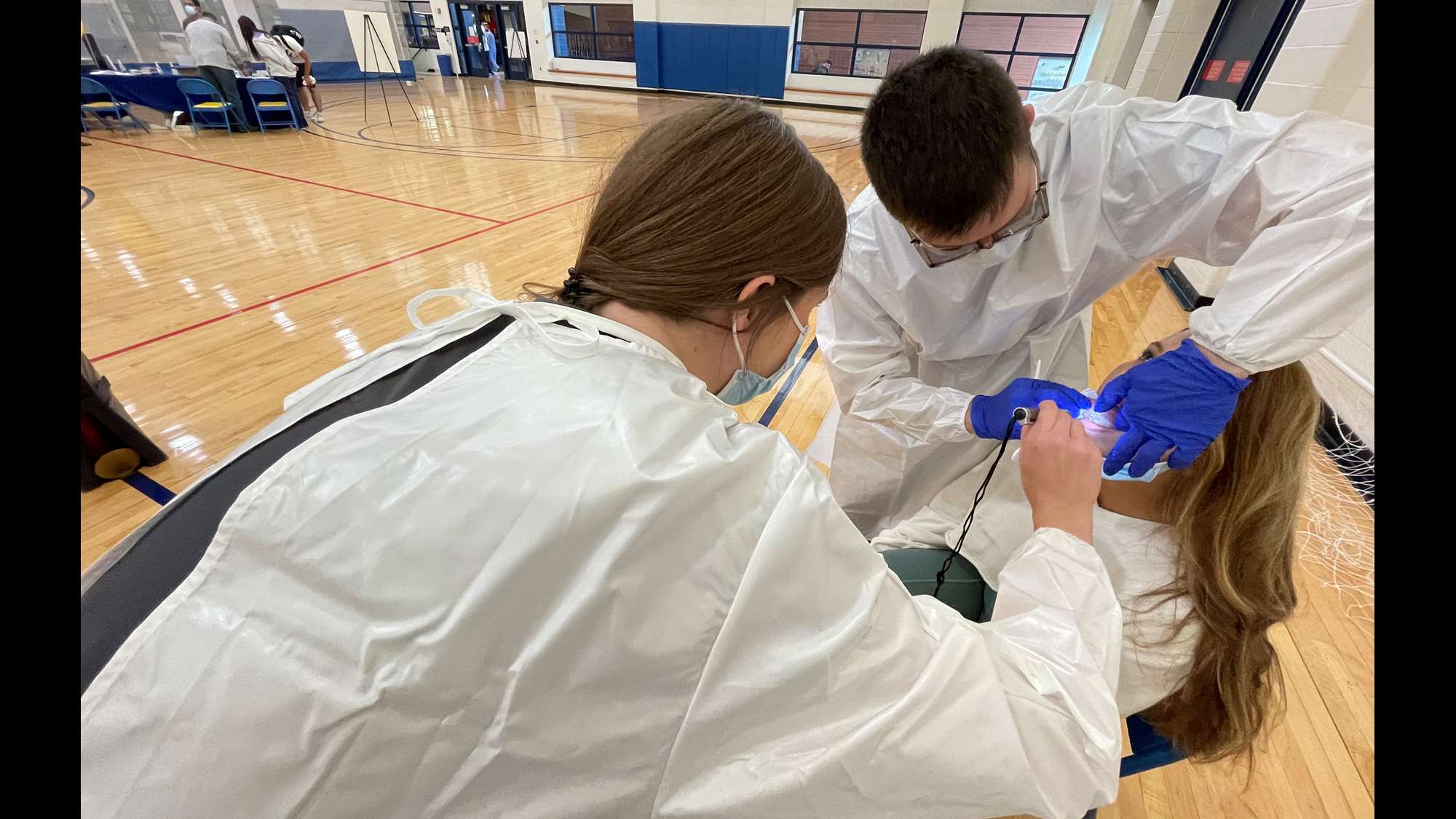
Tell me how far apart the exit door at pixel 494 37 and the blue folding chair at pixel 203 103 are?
359 inches

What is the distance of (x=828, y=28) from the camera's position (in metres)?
13.0

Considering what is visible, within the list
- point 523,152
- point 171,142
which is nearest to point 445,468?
point 523,152

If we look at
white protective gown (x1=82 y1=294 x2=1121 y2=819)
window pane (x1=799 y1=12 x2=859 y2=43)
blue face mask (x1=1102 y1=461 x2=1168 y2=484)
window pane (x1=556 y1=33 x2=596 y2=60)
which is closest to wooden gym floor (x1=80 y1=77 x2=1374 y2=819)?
white protective gown (x1=82 y1=294 x2=1121 y2=819)

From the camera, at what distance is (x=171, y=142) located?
22.4 feet

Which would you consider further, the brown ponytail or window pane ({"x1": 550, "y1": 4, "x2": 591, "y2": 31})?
window pane ({"x1": 550, "y1": 4, "x2": 591, "y2": 31})

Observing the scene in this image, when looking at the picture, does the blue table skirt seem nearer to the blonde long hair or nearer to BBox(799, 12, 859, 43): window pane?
BBox(799, 12, 859, 43): window pane

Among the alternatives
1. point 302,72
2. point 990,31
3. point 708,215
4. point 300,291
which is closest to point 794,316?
point 708,215

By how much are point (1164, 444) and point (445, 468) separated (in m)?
1.06

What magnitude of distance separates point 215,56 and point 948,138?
32.5 ft

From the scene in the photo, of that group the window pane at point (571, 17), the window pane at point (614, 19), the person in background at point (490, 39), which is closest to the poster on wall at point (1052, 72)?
the window pane at point (614, 19)

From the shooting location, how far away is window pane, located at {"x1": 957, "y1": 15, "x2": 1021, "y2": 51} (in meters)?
11.0

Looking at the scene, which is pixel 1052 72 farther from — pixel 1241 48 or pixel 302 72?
pixel 302 72

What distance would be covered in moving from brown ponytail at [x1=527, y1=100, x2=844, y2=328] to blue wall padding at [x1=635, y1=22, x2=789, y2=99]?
1235 centimetres

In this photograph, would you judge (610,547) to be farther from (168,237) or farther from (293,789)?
(168,237)
